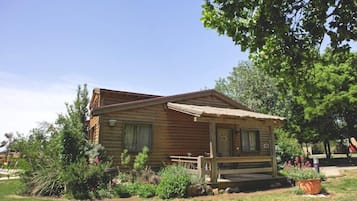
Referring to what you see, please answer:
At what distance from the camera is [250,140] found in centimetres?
1653

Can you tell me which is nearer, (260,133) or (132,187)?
(132,187)

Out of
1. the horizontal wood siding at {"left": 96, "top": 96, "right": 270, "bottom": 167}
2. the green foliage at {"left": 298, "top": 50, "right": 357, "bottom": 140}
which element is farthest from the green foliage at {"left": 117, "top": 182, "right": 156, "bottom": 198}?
the green foliage at {"left": 298, "top": 50, "right": 357, "bottom": 140}

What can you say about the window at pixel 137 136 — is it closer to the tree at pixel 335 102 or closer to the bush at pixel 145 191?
the bush at pixel 145 191

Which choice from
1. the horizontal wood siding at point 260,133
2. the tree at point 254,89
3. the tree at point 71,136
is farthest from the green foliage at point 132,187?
the tree at point 254,89

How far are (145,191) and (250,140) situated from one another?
8847 millimetres

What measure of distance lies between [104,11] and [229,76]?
→ 24.1 metres

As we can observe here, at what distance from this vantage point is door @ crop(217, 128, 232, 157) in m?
15.0

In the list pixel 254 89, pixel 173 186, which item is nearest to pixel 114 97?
pixel 173 186

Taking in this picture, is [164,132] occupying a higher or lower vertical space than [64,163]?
higher

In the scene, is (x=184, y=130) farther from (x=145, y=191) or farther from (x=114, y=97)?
(x=145, y=191)

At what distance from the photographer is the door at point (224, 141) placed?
49.4 ft

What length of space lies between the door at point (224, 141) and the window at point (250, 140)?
1.05 meters

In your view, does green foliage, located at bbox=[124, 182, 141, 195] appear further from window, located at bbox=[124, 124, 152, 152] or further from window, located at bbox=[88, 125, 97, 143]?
window, located at bbox=[88, 125, 97, 143]

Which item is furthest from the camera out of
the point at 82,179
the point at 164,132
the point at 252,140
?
the point at 252,140
